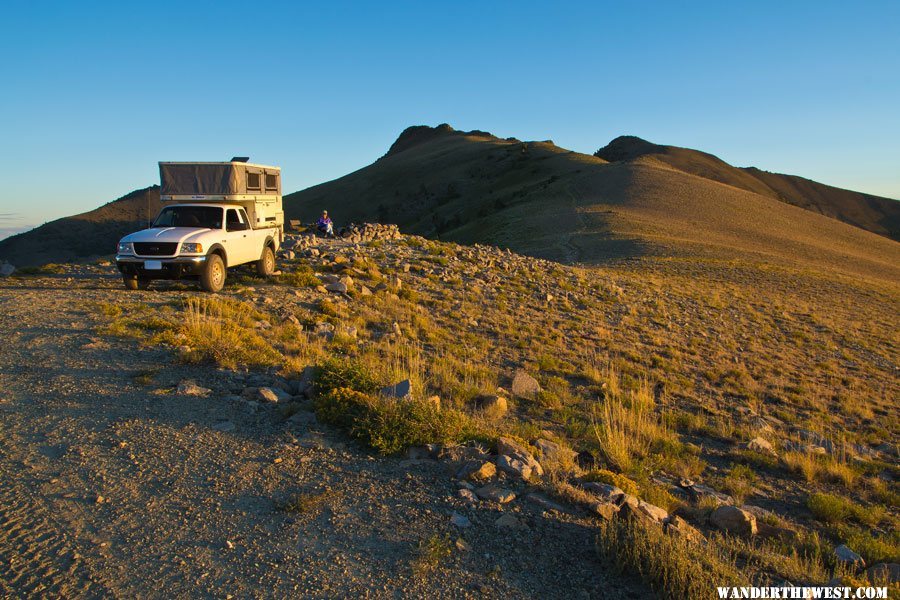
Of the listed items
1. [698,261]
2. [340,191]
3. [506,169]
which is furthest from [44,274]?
[340,191]

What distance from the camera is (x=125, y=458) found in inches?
218

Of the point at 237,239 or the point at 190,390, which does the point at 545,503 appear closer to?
the point at 190,390

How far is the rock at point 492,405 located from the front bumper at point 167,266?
285 inches

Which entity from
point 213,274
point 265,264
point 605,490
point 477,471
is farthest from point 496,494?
point 265,264

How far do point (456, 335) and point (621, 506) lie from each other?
8776mm

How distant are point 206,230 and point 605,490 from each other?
10962 millimetres

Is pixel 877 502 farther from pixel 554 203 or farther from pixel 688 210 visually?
pixel 554 203

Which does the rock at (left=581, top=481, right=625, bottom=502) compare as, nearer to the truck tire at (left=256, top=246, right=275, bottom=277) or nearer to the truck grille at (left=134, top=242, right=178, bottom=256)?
the truck grille at (left=134, top=242, right=178, bottom=256)

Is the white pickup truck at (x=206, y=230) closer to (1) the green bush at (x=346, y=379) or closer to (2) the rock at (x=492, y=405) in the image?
(1) the green bush at (x=346, y=379)

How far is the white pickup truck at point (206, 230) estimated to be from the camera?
41.5 ft

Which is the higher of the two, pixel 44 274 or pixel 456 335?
pixel 44 274

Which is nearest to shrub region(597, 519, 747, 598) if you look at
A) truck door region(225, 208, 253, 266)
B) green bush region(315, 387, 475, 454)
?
green bush region(315, 387, 475, 454)

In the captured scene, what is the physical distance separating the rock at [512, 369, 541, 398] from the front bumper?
719 centimetres

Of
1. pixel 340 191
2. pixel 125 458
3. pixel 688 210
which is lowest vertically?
pixel 125 458
